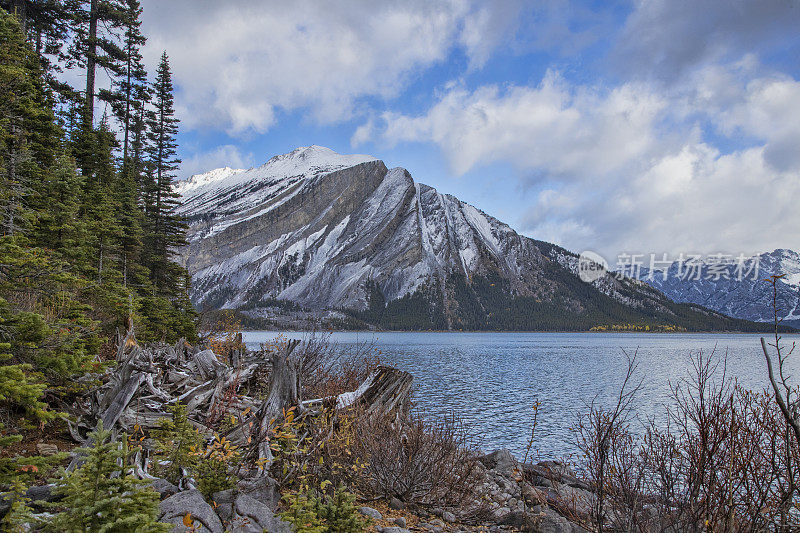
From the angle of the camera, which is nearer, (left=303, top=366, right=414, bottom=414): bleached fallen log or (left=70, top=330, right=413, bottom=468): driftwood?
(left=70, top=330, right=413, bottom=468): driftwood

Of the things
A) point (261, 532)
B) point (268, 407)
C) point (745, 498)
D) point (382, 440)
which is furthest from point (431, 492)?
point (745, 498)

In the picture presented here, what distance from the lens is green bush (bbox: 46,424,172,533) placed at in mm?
3201

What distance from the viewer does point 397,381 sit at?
35.6 ft

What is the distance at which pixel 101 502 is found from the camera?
316 cm

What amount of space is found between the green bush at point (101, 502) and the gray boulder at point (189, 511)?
1.05 m

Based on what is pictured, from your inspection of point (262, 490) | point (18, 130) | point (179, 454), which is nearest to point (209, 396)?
point (179, 454)

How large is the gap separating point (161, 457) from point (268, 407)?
174 centimetres

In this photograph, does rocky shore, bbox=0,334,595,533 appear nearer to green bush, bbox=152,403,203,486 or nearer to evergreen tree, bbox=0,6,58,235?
green bush, bbox=152,403,203,486

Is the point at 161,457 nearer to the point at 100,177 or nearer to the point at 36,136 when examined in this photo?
the point at 36,136

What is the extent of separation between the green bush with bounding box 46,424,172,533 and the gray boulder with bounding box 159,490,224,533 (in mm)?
1046

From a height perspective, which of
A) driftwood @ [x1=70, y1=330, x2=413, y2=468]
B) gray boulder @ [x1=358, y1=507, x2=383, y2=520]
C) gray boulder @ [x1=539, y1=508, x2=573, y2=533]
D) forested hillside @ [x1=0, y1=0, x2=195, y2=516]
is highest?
forested hillside @ [x1=0, y1=0, x2=195, y2=516]

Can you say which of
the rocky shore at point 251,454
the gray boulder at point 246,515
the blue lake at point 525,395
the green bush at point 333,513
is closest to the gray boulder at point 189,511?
the rocky shore at point 251,454

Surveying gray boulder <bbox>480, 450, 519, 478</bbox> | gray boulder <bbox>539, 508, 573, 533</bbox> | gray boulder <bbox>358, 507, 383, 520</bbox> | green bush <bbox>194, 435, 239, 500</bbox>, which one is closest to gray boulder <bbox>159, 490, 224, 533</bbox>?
green bush <bbox>194, 435, 239, 500</bbox>

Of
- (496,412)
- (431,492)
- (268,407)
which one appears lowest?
(496,412)
